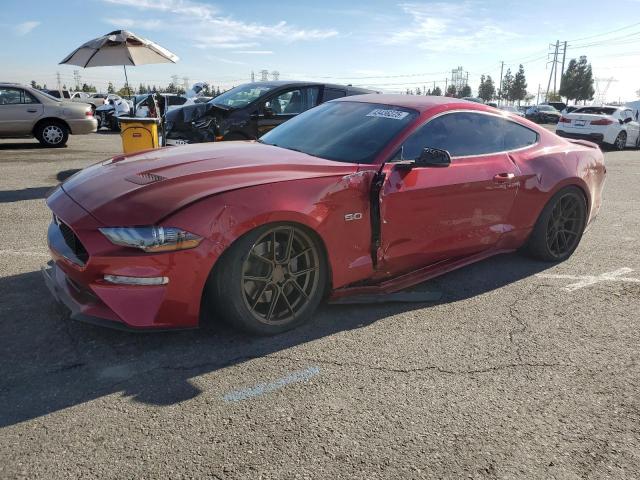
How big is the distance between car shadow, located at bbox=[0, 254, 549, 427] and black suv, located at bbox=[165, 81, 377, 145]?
17.0 ft

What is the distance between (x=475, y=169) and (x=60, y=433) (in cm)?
325

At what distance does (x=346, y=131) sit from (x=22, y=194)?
17.9ft

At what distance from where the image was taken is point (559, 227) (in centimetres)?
489

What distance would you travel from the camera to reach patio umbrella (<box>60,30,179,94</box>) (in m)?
10.6

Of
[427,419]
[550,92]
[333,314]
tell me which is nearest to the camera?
[427,419]

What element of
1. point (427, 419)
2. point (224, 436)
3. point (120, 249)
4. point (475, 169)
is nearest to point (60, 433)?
point (224, 436)

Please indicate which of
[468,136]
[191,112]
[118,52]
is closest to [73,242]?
[468,136]

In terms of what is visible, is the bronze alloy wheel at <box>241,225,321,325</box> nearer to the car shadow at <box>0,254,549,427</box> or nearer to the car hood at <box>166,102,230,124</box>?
the car shadow at <box>0,254,549,427</box>

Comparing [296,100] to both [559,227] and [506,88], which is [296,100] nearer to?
[559,227]

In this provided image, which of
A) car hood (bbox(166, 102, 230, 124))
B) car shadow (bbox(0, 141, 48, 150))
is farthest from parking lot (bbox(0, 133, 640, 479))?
car shadow (bbox(0, 141, 48, 150))

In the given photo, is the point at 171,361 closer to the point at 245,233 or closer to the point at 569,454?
the point at 245,233

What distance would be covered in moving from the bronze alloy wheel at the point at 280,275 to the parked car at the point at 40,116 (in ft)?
39.2

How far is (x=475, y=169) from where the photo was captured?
4.11 metres

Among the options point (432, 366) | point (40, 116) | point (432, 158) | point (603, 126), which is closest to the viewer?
point (432, 366)
